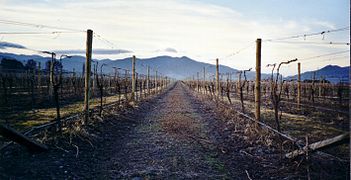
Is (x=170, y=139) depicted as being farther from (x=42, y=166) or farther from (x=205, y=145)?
(x=42, y=166)

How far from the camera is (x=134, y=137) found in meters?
10.1

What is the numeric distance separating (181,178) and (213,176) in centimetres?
62

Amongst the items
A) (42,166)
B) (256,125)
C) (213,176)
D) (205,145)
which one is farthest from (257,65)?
(42,166)

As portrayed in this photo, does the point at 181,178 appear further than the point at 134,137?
No

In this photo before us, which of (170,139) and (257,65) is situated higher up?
(257,65)

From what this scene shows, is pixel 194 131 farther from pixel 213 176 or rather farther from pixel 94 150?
pixel 213 176

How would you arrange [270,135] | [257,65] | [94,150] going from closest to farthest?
[94,150]
[270,135]
[257,65]

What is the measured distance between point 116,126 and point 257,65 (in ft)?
17.8

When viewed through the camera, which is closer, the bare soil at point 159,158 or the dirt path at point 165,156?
the bare soil at point 159,158

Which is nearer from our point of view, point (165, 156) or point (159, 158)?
point (159, 158)

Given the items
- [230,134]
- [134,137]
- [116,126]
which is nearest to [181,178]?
[134,137]

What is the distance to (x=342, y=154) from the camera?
283 inches

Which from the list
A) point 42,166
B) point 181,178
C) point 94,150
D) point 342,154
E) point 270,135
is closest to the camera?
point 181,178

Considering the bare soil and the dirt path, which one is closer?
the bare soil
